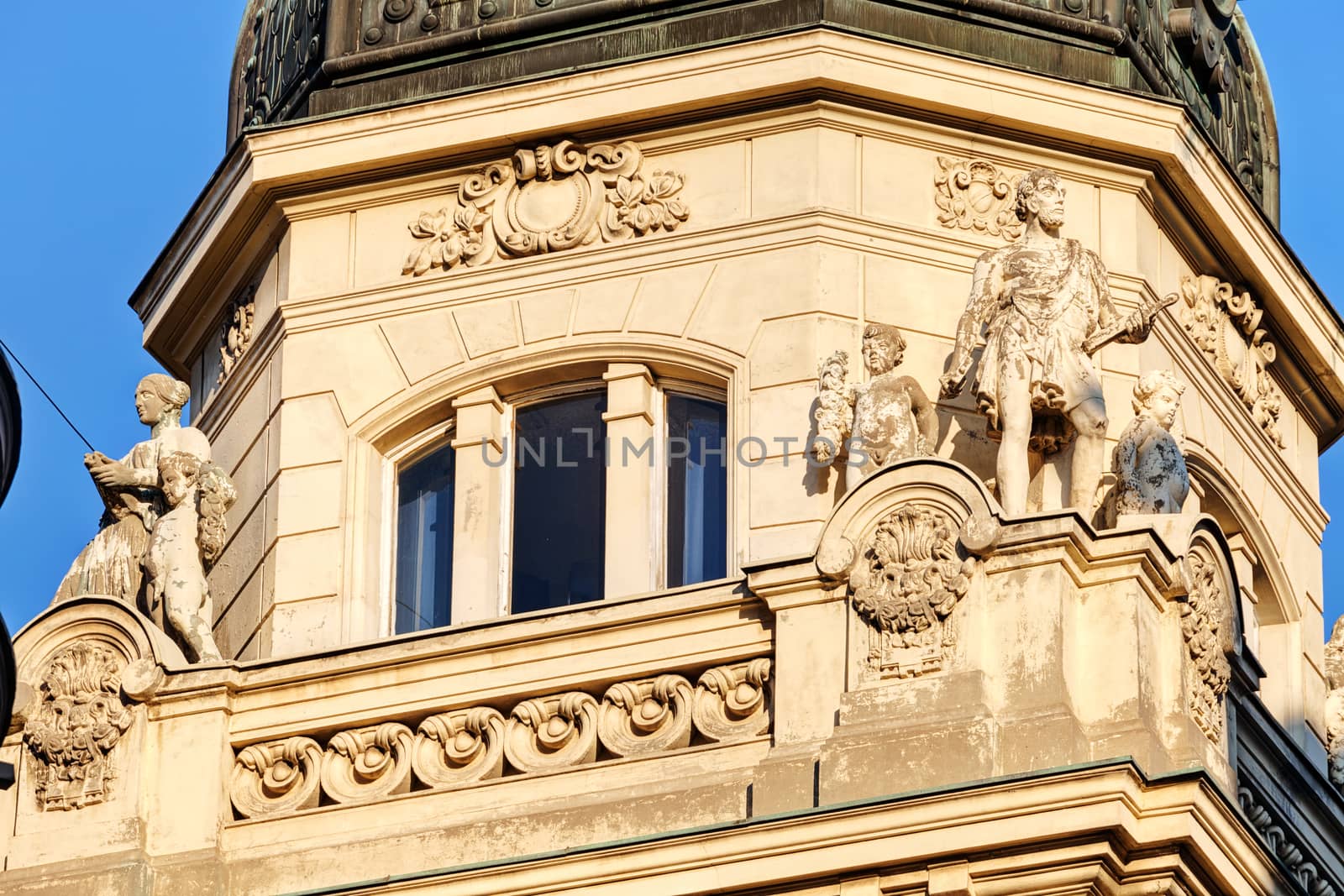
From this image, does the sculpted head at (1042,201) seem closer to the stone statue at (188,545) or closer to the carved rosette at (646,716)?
the carved rosette at (646,716)

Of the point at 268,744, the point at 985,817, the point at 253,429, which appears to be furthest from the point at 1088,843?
the point at 253,429

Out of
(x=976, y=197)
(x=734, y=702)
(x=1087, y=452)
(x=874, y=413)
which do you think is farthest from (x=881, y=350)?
(x=734, y=702)

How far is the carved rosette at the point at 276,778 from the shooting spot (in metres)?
31.2

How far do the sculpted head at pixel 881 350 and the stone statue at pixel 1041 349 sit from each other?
18.2 inches

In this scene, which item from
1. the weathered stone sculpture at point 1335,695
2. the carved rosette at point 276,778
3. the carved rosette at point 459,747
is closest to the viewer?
the carved rosette at point 459,747

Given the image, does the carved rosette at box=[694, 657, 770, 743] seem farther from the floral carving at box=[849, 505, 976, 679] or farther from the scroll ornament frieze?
the scroll ornament frieze

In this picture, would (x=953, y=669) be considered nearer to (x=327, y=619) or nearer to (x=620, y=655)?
(x=620, y=655)

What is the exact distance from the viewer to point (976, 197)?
34.2m

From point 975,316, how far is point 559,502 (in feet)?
13.3

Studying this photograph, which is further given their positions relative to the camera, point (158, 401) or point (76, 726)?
point (158, 401)

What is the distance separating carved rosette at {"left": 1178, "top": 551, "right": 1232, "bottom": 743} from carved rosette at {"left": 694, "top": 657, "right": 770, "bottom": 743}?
2.62 metres

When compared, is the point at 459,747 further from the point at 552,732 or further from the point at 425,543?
the point at 425,543

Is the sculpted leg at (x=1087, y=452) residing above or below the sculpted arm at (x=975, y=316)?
below

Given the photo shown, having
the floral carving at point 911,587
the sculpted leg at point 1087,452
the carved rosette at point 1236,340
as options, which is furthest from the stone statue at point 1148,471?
the carved rosette at point 1236,340
